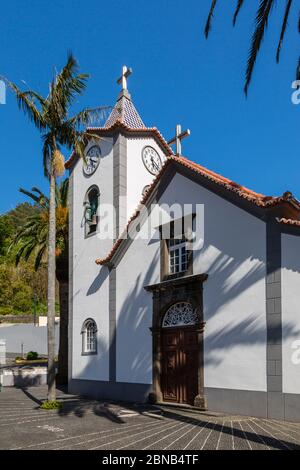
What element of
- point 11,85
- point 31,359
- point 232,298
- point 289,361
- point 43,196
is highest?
point 11,85

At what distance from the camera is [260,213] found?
36.1 ft

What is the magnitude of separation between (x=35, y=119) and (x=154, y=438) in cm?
934

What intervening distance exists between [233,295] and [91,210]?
27.0 feet

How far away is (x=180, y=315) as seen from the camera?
43.5 feet

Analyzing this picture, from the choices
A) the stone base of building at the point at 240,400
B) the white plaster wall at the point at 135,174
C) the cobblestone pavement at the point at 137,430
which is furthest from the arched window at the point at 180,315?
Result: the white plaster wall at the point at 135,174

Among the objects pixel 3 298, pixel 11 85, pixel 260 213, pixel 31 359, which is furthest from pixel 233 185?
pixel 3 298

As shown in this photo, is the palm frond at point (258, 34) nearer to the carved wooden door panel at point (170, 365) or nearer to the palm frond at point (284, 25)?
the palm frond at point (284, 25)

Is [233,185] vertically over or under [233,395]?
over

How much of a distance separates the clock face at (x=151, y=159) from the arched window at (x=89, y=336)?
20.8ft

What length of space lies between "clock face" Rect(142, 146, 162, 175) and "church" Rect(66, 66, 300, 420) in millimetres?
52

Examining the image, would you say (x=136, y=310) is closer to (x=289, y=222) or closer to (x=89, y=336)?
(x=89, y=336)

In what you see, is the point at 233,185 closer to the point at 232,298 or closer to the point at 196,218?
the point at 196,218

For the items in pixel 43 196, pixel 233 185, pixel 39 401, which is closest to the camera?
pixel 233 185

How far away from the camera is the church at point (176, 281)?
10.4m
